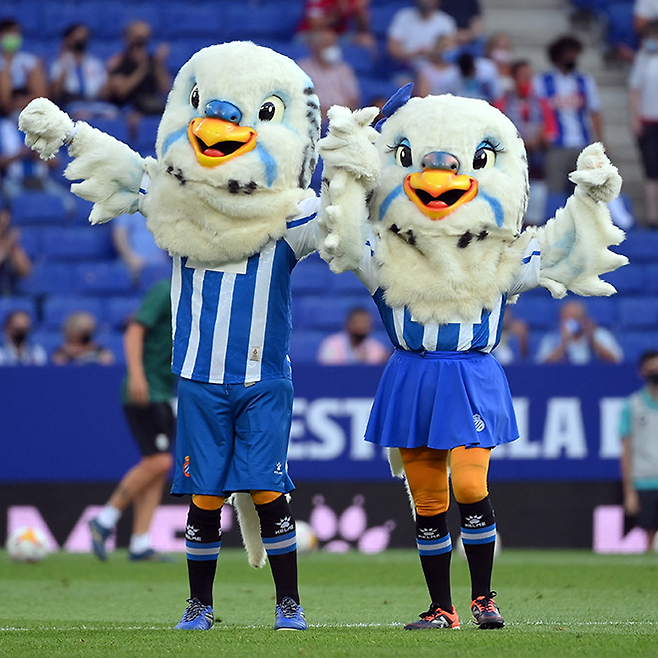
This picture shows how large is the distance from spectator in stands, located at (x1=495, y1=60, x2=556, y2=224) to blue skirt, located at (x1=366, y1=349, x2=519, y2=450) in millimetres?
6544

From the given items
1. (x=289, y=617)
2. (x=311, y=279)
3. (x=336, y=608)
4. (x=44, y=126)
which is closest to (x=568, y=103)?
(x=311, y=279)

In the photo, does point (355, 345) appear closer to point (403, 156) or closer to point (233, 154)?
point (403, 156)

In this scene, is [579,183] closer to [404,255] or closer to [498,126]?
[498,126]

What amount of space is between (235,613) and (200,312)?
1.51 metres

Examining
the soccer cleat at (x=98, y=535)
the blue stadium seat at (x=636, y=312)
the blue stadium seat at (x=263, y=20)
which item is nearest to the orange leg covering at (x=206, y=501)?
the soccer cleat at (x=98, y=535)

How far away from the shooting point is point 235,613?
561cm

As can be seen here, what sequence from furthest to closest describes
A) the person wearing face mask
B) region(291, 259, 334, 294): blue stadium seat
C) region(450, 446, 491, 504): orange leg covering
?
region(291, 259, 334, 294): blue stadium seat
the person wearing face mask
region(450, 446, 491, 504): orange leg covering

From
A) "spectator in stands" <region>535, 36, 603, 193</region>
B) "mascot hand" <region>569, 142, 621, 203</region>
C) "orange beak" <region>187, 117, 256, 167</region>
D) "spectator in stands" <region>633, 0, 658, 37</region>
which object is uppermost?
"spectator in stands" <region>633, 0, 658, 37</region>

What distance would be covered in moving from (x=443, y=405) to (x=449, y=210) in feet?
2.33

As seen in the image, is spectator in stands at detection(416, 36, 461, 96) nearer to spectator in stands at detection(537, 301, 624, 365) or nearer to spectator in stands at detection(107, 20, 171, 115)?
spectator in stands at detection(107, 20, 171, 115)

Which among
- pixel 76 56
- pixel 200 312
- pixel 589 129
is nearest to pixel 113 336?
pixel 76 56

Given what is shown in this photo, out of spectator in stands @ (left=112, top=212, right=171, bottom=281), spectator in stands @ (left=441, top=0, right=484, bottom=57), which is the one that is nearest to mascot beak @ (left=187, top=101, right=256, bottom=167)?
spectator in stands @ (left=112, top=212, right=171, bottom=281)

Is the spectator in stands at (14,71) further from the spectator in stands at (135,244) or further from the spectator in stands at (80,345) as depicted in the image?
the spectator in stands at (80,345)

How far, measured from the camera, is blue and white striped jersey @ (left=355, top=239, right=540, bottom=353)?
479 centimetres
